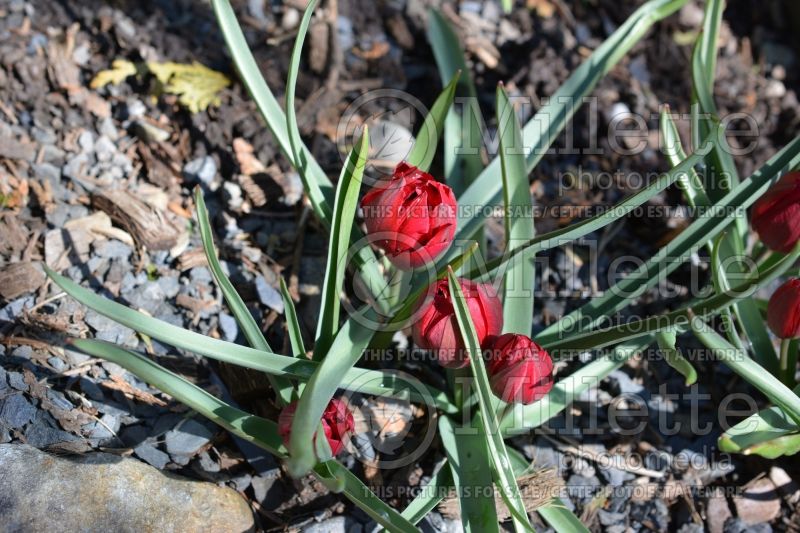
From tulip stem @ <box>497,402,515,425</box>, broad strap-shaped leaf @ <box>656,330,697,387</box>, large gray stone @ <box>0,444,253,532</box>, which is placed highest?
broad strap-shaped leaf @ <box>656,330,697,387</box>

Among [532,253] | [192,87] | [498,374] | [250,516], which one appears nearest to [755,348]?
[532,253]

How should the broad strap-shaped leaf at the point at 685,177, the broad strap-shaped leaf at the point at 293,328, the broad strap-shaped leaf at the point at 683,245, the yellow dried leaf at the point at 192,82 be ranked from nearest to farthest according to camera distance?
the broad strap-shaped leaf at the point at 293,328
the broad strap-shaped leaf at the point at 683,245
the broad strap-shaped leaf at the point at 685,177
the yellow dried leaf at the point at 192,82

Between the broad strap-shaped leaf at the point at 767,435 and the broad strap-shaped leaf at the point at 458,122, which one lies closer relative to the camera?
the broad strap-shaped leaf at the point at 767,435

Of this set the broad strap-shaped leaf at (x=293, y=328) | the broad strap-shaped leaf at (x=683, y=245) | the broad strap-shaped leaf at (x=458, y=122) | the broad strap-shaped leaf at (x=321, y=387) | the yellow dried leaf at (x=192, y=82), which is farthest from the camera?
the yellow dried leaf at (x=192, y=82)

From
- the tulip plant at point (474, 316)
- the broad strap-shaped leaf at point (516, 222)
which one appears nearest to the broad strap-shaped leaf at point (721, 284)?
the tulip plant at point (474, 316)

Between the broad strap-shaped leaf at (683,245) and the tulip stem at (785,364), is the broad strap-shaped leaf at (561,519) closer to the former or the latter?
the broad strap-shaped leaf at (683,245)

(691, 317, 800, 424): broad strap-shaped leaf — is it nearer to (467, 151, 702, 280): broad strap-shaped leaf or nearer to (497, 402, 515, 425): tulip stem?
(467, 151, 702, 280): broad strap-shaped leaf

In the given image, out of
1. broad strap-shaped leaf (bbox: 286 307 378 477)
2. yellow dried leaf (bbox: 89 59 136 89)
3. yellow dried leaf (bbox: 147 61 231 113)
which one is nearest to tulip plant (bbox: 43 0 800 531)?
broad strap-shaped leaf (bbox: 286 307 378 477)
